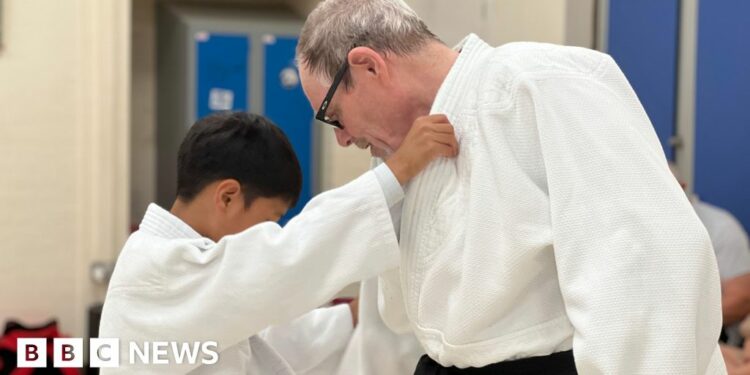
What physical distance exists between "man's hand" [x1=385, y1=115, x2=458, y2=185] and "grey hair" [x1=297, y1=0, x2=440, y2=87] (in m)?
0.12

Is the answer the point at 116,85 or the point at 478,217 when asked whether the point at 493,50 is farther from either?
the point at 116,85

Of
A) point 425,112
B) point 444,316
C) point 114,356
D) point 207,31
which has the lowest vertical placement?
point 114,356

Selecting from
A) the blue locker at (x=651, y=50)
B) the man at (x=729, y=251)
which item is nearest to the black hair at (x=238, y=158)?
the man at (x=729, y=251)

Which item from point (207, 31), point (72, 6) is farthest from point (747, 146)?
point (72, 6)

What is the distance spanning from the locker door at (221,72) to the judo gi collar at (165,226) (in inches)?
128

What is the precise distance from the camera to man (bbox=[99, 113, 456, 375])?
55.3 inches

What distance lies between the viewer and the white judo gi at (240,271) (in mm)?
1403

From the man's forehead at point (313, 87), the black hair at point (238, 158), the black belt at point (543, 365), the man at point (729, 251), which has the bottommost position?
the man at point (729, 251)

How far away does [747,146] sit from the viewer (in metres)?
4.11

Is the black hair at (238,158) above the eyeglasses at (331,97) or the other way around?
the other way around

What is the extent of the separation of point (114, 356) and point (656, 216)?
3.17ft

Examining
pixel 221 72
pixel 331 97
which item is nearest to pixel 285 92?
pixel 221 72

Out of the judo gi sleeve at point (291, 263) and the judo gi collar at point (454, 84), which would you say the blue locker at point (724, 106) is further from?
the judo gi sleeve at point (291, 263)

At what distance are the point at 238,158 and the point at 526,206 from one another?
2.35 feet
